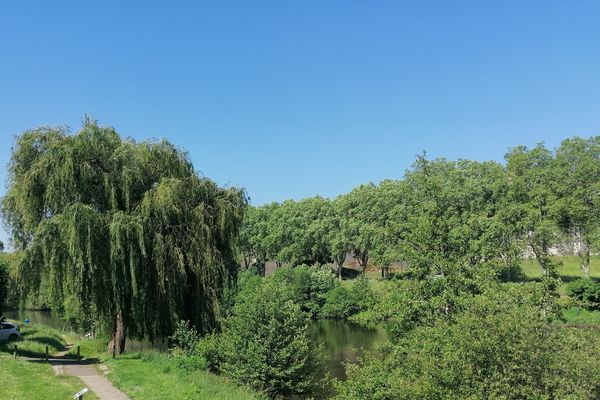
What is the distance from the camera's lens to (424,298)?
16.9 m

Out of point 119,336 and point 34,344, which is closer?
point 119,336

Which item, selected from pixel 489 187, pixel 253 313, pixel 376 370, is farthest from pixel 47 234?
pixel 489 187

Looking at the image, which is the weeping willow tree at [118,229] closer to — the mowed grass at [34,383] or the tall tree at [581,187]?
the mowed grass at [34,383]

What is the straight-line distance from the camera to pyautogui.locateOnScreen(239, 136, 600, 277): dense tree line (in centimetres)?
1770

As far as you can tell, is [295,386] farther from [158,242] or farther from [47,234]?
[47,234]

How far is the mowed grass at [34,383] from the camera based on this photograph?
13.4 m

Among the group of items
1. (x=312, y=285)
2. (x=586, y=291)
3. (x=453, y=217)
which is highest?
(x=453, y=217)

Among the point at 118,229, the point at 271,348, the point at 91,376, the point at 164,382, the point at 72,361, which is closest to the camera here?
the point at 164,382

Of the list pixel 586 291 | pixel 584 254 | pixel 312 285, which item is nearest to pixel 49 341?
pixel 312 285

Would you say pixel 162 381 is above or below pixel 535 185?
below

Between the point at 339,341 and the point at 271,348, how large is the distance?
74.2 ft

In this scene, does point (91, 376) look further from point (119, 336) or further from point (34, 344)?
point (34, 344)

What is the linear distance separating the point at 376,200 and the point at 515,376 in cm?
6019

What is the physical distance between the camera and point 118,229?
68.0ft
